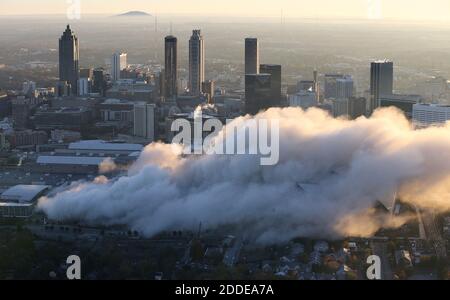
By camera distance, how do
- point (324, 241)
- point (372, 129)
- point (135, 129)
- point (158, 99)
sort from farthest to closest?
point (158, 99), point (135, 129), point (372, 129), point (324, 241)

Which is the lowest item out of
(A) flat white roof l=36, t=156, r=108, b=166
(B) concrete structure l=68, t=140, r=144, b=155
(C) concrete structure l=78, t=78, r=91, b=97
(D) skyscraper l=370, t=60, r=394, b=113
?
(A) flat white roof l=36, t=156, r=108, b=166

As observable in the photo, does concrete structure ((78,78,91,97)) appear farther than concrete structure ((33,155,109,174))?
Yes

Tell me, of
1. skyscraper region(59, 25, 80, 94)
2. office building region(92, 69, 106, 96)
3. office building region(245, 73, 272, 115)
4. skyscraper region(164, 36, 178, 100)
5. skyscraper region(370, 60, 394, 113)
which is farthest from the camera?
skyscraper region(59, 25, 80, 94)

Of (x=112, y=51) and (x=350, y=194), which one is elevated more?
(x=112, y=51)

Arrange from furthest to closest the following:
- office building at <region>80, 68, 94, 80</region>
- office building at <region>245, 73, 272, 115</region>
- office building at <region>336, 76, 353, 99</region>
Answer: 1. office building at <region>80, 68, 94, 80</region>
2. office building at <region>336, 76, 353, 99</region>
3. office building at <region>245, 73, 272, 115</region>

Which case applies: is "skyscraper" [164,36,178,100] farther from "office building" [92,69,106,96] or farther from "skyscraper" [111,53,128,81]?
"skyscraper" [111,53,128,81]

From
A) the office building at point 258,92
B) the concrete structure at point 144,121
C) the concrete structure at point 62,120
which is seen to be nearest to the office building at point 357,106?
the office building at point 258,92

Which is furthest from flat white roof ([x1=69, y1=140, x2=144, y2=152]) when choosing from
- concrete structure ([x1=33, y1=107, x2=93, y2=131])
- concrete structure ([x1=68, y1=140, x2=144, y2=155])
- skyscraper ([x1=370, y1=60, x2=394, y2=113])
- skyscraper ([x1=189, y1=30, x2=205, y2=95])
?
skyscraper ([x1=189, y1=30, x2=205, y2=95])
